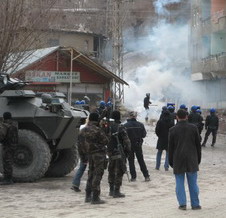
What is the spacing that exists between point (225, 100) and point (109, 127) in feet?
104

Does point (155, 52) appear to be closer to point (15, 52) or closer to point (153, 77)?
point (153, 77)

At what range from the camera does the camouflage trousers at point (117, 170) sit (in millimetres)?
11430

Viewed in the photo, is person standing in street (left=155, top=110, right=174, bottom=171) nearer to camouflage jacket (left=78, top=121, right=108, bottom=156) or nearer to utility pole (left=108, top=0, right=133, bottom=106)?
camouflage jacket (left=78, top=121, right=108, bottom=156)

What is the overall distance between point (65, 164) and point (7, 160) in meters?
2.23

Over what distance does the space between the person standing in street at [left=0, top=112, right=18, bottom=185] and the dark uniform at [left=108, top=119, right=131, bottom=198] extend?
7.18 ft

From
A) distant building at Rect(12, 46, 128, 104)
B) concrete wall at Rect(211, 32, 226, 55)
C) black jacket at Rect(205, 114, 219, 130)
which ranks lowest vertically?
black jacket at Rect(205, 114, 219, 130)

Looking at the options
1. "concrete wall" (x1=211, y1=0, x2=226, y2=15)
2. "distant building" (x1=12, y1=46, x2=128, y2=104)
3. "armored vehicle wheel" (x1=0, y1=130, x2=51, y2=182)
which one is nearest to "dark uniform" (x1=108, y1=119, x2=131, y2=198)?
"armored vehicle wheel" (x1=0, y1=130, x2=51, y2=182)

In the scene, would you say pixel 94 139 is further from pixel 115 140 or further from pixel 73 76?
pixel 73 76

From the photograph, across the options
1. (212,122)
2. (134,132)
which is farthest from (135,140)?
(212,122)

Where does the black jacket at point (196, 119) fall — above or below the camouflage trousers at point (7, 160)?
above

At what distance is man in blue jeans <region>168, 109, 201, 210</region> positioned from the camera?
988 cm

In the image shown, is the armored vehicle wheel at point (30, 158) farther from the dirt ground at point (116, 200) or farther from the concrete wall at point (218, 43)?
the concrete wall at point (218, 43)

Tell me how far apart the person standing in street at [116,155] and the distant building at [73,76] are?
20818 millimetres

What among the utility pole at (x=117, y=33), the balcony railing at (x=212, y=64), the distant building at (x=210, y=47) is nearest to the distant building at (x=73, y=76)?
the utility pole at (x=117, y=33)
